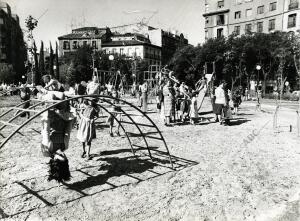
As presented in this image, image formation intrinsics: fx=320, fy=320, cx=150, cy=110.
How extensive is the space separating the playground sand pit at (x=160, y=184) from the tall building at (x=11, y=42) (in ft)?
236

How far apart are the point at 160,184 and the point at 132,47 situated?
73.9 metres

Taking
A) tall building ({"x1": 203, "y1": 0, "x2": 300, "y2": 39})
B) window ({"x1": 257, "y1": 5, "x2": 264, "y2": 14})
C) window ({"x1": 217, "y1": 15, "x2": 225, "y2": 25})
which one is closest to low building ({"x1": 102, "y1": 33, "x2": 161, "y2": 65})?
tall building ({"x1": 203, "y1": 0, "x2": 300, "y2": 39})

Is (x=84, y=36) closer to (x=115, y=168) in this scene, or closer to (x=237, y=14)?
(x=237, y=14)

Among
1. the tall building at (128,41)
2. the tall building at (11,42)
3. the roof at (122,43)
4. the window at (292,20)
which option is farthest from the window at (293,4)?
the tall building at (11,42)

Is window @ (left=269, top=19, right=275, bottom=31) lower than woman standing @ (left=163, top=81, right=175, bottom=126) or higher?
higher

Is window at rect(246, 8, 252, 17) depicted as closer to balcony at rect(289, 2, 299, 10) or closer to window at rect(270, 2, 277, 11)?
window at rect(270, 2, 277, 11)

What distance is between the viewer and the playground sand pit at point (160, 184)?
5.17 meters

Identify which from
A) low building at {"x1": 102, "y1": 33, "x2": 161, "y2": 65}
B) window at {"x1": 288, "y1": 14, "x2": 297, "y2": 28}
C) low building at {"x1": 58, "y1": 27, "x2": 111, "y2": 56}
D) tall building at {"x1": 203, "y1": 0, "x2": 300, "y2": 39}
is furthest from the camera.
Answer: low building at {"x1": 58, "y1": 27, "x2": 111, "y2": 56}

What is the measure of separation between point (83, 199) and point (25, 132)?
24.3 ft

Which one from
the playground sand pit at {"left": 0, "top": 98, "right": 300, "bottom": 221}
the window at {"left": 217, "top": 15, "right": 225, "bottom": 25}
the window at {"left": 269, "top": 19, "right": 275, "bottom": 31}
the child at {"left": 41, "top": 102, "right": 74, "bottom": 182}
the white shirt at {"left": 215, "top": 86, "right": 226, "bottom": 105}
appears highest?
the window at {"left": 217, "top": 15, "right": 225, "bottom": 25}

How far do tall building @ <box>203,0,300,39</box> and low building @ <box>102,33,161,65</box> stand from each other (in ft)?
64.1

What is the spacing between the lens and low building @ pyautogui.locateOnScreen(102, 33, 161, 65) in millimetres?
77438

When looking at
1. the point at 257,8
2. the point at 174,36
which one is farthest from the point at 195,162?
the point at 174,36

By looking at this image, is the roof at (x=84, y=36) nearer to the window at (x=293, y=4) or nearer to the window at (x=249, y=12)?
the window at (x=249, y=12)
